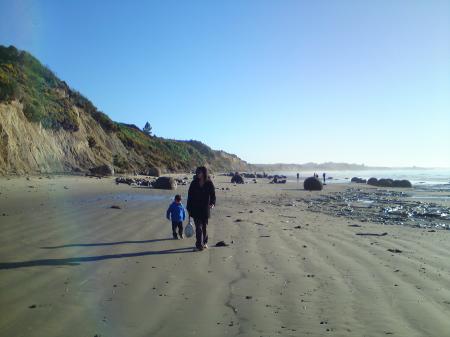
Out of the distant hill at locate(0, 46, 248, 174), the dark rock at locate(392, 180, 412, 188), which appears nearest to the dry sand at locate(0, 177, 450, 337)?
the distant hill at locate(0, 46, 248, 174)

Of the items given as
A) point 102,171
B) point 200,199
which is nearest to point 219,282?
point 200,199

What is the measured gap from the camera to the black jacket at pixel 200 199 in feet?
28.5

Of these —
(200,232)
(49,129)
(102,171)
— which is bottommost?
(200,232)

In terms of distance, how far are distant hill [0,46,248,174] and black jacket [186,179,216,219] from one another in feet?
65.9

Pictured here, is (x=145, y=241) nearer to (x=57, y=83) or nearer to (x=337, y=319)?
(x=337, y=319)

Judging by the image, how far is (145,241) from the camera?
29.0 feet

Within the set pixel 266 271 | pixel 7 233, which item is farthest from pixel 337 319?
pixel 7 233

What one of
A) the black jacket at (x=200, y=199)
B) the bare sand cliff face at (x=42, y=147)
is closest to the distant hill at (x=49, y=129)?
the bare sand cliff face at (x=42, y=147)

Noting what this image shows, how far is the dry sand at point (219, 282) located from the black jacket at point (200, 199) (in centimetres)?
75

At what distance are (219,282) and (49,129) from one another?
31964mm

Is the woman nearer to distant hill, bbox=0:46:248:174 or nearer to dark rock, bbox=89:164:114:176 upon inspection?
distant hill, bbox=0:46:248:174

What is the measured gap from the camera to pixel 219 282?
5.83m

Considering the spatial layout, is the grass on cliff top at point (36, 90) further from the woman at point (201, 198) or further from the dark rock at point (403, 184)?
the dark rock at point (403, 184)

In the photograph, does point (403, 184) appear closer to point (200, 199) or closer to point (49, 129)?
point (49, 129)
